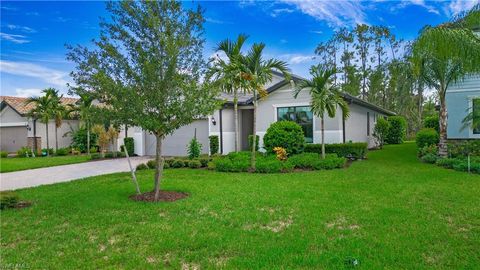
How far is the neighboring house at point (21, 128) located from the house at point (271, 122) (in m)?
8.65

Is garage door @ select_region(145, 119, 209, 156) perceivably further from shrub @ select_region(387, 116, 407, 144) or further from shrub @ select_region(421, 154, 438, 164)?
shrub @ select_region(387, 116, 407, 144)

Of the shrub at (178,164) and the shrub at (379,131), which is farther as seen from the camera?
the shrub at (379,131)

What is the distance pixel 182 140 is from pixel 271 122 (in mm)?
5732

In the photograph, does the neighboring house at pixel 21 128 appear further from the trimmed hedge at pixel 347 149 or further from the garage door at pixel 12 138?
the trimmed hedge at pixel 347 149

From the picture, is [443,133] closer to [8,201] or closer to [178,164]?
[178,164]

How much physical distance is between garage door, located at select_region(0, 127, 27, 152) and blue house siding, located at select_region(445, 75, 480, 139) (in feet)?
91.5

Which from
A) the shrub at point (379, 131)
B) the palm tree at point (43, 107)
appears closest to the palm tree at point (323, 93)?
the shrub at point (379, 131)

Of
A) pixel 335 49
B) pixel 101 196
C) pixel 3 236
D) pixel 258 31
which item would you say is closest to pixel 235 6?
pixel 258 31

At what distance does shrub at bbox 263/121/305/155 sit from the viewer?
567 inches

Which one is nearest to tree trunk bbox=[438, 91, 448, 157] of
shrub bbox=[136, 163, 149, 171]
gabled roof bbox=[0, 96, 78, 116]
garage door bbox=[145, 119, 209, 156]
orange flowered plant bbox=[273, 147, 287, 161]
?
orange flowered plant bbox=[273, 147, 287, 161]

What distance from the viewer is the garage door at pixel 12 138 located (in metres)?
24.8

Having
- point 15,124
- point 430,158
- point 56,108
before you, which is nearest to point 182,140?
point 56,108

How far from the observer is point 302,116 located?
55.6 ft

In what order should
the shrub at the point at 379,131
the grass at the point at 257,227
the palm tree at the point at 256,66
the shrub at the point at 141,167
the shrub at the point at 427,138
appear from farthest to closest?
1. the shrub at the point at 379,131
2. the shrub at the point at 427,138
3. the shrub at the point at 141,167
4. the palm tree at the point at 256,66
5. the grass at the point at 257,227
